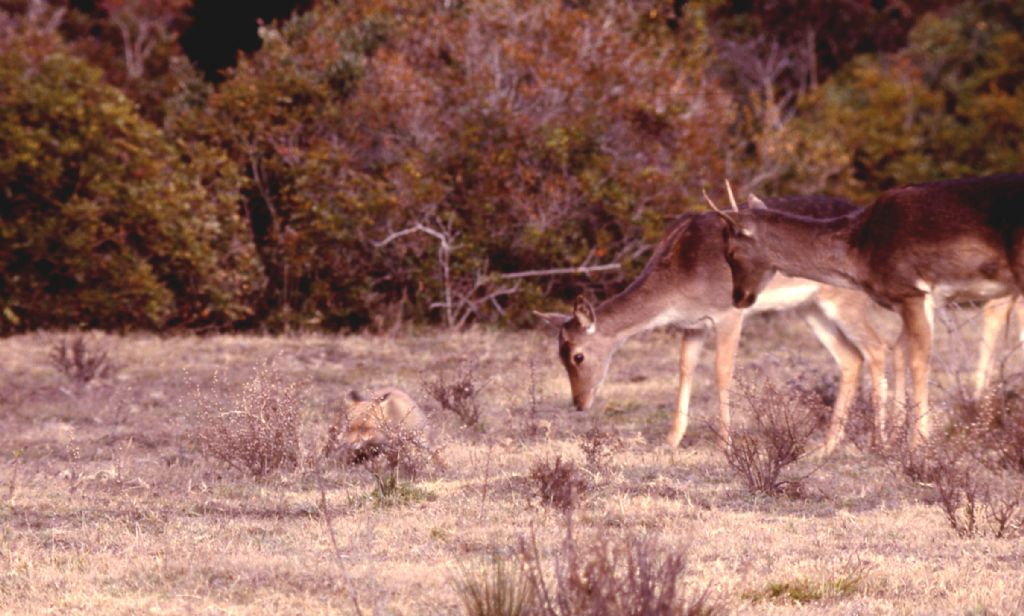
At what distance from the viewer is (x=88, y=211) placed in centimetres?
1750

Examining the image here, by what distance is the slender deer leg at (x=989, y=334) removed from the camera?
1309 centimetres

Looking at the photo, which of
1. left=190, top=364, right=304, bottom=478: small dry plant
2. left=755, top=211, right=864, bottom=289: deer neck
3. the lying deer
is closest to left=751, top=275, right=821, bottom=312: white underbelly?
left=755, top=211, right=864, bottom=289: deer neck

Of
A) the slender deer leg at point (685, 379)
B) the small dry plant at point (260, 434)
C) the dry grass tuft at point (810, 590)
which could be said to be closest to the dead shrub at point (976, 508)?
the dry grass tuft at point (810, 590)

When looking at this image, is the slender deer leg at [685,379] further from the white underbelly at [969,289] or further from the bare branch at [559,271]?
the bare branch at [559,271]

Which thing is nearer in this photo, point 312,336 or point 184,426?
point 184,426

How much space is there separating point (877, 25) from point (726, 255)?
2358 centimetres

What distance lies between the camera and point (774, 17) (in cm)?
3180

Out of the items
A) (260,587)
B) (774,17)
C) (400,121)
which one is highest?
(774,17)

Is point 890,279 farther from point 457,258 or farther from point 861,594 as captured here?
point 457,258

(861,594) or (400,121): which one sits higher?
(400,121)

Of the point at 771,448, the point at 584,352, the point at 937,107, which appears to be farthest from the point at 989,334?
the point at 937,107

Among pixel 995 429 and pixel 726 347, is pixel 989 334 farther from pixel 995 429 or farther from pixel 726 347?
pixel 726 347

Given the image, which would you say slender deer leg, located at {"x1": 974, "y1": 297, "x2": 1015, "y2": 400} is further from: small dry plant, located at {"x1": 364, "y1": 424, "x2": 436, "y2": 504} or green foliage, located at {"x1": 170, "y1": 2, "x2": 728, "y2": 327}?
green foliage, located at {"x1": 170, "y1": 2, "x2": 728, "y2": 327}

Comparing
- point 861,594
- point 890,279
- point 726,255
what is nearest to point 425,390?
point 726,255
